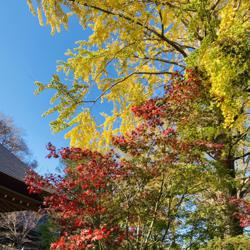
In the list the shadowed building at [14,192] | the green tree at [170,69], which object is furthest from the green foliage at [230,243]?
the shadowed building at [14,192]

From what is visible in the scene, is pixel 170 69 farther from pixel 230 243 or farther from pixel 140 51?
pixel 230 243

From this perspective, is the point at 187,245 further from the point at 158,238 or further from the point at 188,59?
the point at 188,59

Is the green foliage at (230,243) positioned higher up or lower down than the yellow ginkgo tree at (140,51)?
lower down

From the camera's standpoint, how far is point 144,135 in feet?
13.4

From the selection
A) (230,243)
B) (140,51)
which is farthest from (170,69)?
(230,243)

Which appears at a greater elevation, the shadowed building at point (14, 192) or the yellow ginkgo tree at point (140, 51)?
the yellow ginkgo tree at point (140, 51)

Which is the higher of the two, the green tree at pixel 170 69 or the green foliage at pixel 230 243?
the green tree at pixel 170 69

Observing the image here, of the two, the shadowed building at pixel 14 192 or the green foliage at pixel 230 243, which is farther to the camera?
the shadowed building at pixel 14 192

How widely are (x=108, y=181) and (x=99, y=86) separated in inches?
121

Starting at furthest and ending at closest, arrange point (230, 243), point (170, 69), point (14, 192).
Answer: point (170, 69), point (14, 192), point (230, 243)

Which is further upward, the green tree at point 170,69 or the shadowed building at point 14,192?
the green tree at point 170,69

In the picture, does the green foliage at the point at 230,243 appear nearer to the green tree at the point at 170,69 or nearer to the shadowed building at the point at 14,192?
the green tree at the point at 170,69

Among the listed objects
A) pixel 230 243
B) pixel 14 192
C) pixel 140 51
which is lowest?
pixel 14 192

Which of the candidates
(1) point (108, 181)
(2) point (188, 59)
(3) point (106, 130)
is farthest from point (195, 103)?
(3) point (106, 130)
